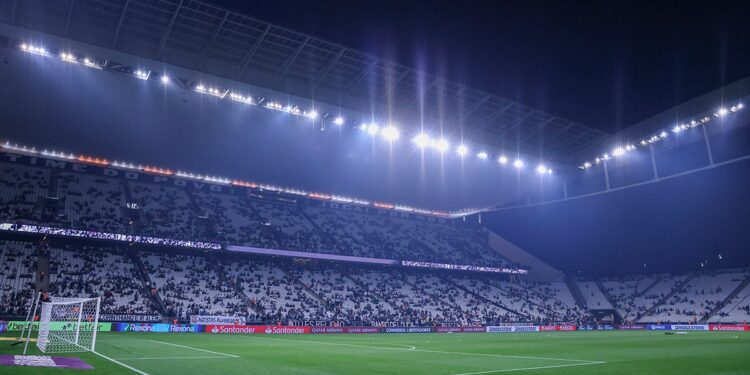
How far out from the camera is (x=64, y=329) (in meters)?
21.5

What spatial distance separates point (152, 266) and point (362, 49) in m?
30.4

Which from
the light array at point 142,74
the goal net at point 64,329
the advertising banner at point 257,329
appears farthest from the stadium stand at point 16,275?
the light array at point 142,74

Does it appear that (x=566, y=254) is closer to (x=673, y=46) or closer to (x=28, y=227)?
(x=673, y=46)

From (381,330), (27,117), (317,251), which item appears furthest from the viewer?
(317,251)

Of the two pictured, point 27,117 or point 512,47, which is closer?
point 512,47

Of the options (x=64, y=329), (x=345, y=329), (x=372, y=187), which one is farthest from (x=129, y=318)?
(x=372, y=187)

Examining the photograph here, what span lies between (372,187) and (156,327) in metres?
28.7

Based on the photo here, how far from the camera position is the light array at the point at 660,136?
115 feet

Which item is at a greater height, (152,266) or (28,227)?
(28,227)

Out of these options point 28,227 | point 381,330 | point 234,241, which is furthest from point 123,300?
point 381,330

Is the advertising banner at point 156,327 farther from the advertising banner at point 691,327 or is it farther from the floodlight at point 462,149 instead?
the advertising banner at point 691,327

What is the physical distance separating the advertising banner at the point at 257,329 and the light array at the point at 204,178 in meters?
22.2

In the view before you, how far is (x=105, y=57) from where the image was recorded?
25016 millimetres

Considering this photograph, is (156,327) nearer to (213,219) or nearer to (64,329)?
(64,329)
